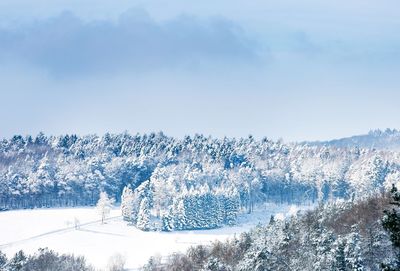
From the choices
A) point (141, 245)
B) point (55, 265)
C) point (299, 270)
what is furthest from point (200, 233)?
point (299, 270)

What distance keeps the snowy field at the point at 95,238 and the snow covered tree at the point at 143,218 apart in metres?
2.69

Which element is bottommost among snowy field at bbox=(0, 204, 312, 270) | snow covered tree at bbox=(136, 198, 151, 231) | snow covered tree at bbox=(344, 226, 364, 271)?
snowy field at bbox=(0, 204, 312, 270)

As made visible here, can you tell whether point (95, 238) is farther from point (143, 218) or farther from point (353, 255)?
point (353, 255)

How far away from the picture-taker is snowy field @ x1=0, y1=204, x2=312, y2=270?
156 m

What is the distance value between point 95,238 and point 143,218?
21.0m

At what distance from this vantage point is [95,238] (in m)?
174

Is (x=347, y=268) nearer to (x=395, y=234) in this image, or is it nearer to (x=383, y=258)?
(x=383, y=258)

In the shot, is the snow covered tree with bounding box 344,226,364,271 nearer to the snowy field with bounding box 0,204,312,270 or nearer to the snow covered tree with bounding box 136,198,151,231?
the snowy field with bounding box 0,204,312,270

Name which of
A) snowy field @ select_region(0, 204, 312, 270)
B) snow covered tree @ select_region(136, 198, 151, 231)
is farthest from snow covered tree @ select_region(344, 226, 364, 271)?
snow covered tree @ select_region(136, 198, 151, 231)

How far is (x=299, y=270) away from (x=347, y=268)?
11.5 meters

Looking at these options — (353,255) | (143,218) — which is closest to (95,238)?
(143,218)

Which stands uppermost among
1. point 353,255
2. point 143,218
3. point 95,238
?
point 353,255

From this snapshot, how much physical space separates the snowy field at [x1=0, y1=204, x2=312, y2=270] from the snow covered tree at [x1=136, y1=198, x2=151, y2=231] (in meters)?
2.69

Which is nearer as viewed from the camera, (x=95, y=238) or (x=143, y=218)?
(x=95, y=238)
